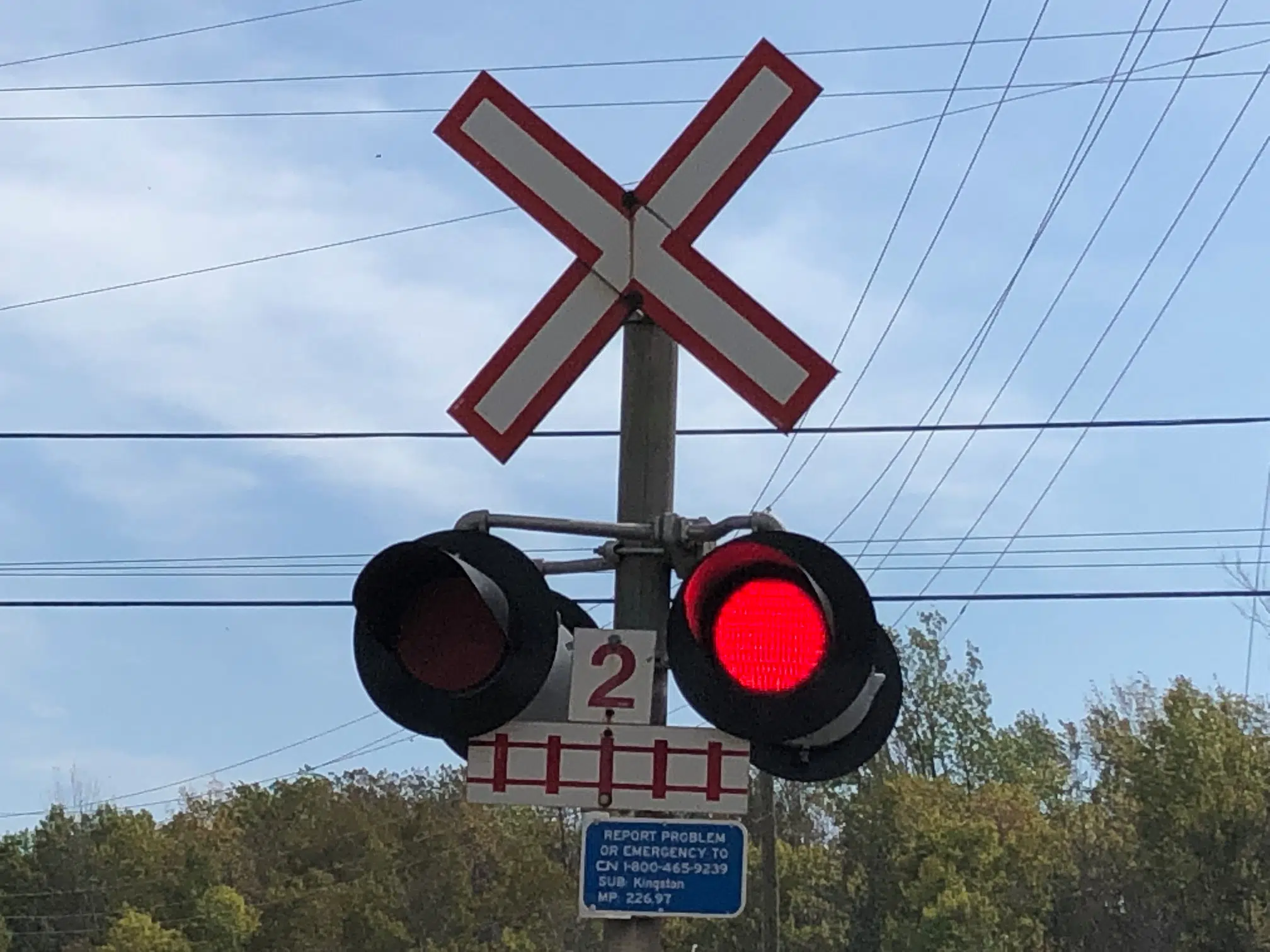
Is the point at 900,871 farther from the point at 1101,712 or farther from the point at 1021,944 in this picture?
the point at 1101,712

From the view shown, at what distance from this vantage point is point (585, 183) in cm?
353

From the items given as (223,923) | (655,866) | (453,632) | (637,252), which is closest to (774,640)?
(655,866)

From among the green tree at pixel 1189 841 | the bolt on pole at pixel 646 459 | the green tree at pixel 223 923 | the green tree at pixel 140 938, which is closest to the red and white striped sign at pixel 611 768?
the bolt on pole at pixel 646 459

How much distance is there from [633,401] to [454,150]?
61 cm

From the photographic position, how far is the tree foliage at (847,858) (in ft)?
150

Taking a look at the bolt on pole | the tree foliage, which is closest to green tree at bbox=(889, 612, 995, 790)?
the tree foliage

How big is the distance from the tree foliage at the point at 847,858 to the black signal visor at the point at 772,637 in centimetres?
3477

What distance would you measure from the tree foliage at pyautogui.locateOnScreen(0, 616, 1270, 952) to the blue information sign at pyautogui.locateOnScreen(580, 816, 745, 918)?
113 feet

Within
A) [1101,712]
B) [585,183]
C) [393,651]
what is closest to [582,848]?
[393,651]

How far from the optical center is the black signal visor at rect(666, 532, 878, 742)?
2980 mm

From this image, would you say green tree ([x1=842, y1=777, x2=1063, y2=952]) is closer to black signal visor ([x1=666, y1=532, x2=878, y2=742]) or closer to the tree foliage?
the tree foliage

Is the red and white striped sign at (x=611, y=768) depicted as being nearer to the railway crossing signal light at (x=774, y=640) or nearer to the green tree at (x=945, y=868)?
the railway crossing signal light at (x=774, y=640)

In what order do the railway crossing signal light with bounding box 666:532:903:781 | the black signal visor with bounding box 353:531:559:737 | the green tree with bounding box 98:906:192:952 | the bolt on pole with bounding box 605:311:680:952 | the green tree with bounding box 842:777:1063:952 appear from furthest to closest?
the green tree with bounding box 98:906:192:952, the green tree with bounding box 842:777:1063:952, the bolt on pole with bounding box 605:311:680:952, the black signal visor with bounding box 353:531:559:737, the railway crossing signal light with bounding box 666:532:903:781

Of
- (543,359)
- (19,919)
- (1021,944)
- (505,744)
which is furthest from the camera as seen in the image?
(19,919)
